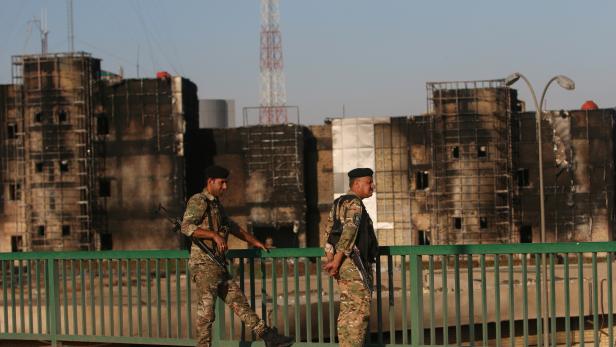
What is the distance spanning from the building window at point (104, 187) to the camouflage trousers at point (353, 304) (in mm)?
51578

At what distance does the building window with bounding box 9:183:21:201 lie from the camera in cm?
6200

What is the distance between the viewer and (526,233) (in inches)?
2379

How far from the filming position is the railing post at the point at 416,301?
1084 cm

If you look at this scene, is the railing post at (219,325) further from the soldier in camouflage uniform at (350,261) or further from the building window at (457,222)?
the building window at (457,222)

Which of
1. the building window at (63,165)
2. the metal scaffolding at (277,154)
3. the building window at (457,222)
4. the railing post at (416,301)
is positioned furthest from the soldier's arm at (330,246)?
the building window at (63,165)

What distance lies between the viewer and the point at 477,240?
193ft

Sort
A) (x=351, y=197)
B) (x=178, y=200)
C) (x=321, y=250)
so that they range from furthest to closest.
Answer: (x=178, y=200), (x=321, y=250), (x=351, y=197)

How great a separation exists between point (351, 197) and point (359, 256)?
0.58 meters

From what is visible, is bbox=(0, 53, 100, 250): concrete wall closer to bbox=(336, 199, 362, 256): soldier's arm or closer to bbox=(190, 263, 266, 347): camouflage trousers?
bbox=(190, 263, 266, 347): camouflage trousers

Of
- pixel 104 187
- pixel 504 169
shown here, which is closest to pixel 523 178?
pixel 504 169

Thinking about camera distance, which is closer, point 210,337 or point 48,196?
point 210,337

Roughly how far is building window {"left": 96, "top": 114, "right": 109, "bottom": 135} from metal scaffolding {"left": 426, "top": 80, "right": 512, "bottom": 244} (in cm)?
1882

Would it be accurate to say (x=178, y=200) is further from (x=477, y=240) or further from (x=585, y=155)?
(x=585, y=155)

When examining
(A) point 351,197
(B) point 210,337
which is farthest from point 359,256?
(B) point 210,337
